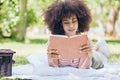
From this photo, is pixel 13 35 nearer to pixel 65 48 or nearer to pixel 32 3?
pixel 32 3

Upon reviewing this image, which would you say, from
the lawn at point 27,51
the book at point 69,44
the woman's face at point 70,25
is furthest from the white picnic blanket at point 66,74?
the lawn at point 27,51

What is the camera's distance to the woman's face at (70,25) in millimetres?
4113

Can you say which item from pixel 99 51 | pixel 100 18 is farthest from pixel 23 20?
pixel 100 18

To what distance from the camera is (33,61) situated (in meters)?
4.60

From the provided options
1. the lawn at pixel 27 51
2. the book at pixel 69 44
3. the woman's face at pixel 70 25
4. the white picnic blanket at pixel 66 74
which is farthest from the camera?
the lawn at pixel 27 51

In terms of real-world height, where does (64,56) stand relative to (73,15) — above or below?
below

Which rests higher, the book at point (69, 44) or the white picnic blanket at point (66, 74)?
the book at point (69, 44)

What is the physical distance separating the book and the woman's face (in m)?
0.16

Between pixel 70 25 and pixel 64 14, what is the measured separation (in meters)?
0.14

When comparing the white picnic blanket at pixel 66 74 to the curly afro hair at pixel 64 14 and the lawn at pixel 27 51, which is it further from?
the lawn at pixel 27 51

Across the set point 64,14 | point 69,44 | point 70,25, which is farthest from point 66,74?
point 64,14

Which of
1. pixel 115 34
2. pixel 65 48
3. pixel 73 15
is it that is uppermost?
pixel 73 15

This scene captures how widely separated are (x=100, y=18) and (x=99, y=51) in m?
20.6

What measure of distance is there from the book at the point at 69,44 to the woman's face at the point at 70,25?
0.16m
